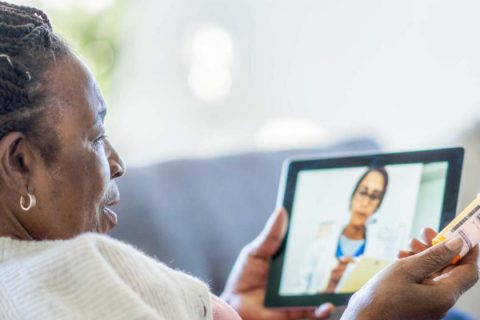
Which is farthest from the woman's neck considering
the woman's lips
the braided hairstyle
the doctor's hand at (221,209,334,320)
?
the braided hairstyle

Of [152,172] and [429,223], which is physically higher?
[429,223]

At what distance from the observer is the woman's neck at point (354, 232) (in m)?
1.23

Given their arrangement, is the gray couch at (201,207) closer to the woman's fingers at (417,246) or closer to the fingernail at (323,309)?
the fingernail at (323,309)

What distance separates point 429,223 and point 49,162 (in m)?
0.53

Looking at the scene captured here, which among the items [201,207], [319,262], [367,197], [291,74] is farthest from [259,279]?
[291,74]

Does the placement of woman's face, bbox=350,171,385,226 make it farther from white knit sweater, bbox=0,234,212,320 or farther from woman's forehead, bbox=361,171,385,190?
white knit sweater, bbox=0,234,212,320

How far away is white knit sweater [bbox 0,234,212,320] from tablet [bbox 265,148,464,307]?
437mm

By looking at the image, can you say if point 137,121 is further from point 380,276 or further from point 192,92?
point 380,276

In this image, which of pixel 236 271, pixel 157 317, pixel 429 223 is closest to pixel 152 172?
pixel 236 271

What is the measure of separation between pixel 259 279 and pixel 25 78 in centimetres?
60

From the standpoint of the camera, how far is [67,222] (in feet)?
2.97

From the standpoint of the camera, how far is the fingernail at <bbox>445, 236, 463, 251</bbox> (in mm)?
921

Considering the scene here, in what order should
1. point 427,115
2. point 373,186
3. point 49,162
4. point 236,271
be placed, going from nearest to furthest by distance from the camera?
point 49,162 → point 373,186 → point 236,271 → point 427,115

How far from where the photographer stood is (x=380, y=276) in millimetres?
933
